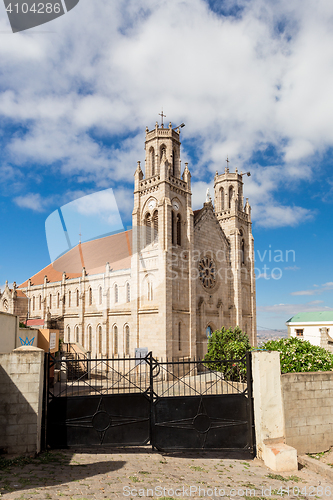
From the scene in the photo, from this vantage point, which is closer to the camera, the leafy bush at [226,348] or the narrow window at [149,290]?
the leafy bush at [226,348]

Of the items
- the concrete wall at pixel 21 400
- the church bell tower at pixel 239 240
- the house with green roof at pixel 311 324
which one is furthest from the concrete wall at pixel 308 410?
the house with green roof at pixel 311 324

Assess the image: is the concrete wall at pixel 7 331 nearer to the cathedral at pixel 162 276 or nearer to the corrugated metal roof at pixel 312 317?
the cathedral at pixel 162 276

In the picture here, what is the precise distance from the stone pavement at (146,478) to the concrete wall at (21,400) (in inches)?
23.1

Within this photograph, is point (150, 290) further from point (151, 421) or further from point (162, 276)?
point (151, 421)

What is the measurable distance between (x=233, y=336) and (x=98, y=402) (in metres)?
22.0

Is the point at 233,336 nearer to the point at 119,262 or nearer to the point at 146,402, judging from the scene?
the point at 119,262

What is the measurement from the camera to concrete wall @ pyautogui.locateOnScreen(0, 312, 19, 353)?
49.7ft

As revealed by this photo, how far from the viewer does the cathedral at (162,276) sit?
31328 mm

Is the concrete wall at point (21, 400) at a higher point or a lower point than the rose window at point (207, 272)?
lower

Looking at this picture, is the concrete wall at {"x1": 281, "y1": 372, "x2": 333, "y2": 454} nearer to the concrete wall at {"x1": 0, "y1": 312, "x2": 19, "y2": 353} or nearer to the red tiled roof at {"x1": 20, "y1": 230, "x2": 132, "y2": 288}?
the concrete wall at {"x1": 0, "y1": 312, "x2": 19, "y2": 353}

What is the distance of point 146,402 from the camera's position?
10.2 meters

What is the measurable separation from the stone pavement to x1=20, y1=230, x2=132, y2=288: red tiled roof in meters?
27.0

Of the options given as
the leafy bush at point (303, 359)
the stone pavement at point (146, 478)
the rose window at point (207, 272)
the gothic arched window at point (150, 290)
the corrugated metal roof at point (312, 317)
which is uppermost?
the rose window at point (207, 272)

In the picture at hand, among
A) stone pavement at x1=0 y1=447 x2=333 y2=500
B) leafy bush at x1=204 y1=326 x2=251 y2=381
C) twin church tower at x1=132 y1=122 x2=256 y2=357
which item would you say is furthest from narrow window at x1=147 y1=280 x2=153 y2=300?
stone pavement at x1=0 y1=447 x2=333 y2=500
